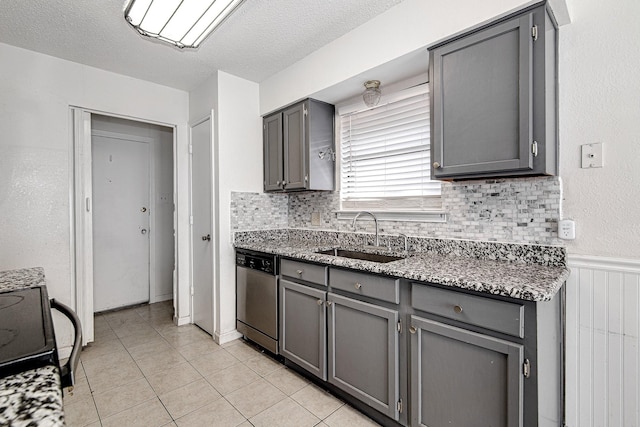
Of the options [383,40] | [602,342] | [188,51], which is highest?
[188,51]

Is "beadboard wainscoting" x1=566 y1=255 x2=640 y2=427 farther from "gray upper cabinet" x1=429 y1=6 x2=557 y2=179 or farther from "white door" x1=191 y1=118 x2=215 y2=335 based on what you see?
"white door" x1=191 y1=118 x2=215 y2=335

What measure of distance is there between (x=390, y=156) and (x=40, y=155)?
2760mm

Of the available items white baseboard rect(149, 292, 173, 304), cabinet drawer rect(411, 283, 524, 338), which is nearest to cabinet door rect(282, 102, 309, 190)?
cabinet drawer rect(411, 283, 524, 338)

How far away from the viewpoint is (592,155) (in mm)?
1501

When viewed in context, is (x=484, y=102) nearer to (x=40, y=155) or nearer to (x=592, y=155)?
(x=592, y=155)

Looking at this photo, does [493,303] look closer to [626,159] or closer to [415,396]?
[415,396]

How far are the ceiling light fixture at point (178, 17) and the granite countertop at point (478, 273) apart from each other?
1.58m

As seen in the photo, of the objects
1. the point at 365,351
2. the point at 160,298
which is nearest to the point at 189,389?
the point at 365,351

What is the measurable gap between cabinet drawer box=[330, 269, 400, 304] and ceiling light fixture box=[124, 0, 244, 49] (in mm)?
1660

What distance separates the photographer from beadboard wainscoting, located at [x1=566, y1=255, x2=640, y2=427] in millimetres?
1381

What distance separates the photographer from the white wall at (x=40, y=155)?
2.37 meters

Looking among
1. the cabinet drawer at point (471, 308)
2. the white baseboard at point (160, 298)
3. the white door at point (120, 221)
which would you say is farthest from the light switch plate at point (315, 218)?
the white baseboard at point (160, 298)

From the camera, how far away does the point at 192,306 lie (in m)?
3.33

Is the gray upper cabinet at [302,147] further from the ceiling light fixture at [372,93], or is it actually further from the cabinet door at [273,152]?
the ceiling light fixture at [372,93]
